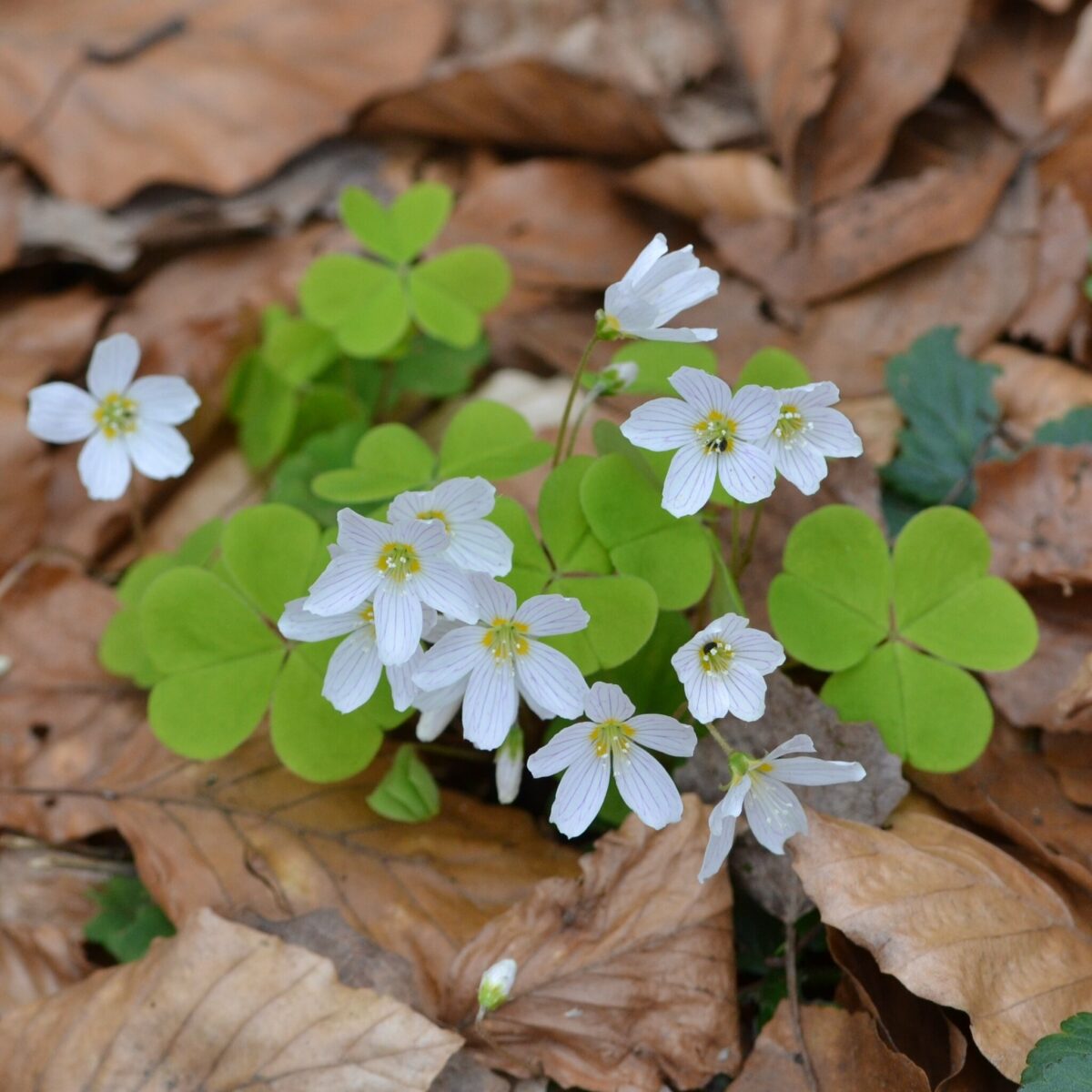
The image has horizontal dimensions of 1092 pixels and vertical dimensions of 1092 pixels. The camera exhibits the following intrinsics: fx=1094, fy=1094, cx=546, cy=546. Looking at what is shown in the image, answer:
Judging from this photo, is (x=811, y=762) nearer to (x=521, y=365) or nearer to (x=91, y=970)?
(x=91, y=970)

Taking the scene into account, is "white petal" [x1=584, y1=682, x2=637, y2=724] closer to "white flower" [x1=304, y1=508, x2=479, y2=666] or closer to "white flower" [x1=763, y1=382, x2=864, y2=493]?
"white flower" [x1=304, y1=508, x2=479, y2=666]

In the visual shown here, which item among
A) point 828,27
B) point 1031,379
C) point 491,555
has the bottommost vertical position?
point 1031,379

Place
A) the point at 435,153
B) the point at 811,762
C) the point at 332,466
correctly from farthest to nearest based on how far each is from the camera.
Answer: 1. the point at 435,153
2. the point at 332,466
3. the point at 811,762

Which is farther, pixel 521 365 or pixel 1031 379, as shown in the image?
pixel 521 365

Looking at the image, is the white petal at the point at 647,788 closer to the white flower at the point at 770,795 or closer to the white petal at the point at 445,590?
the white flower at the point at 770,795

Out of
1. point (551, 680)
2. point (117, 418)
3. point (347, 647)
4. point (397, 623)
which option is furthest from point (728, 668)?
point (117, 418)

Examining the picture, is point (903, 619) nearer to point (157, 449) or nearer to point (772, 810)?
point (772, 810)

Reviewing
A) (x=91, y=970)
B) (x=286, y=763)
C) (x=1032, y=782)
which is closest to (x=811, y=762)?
(x=1032, y=782)
